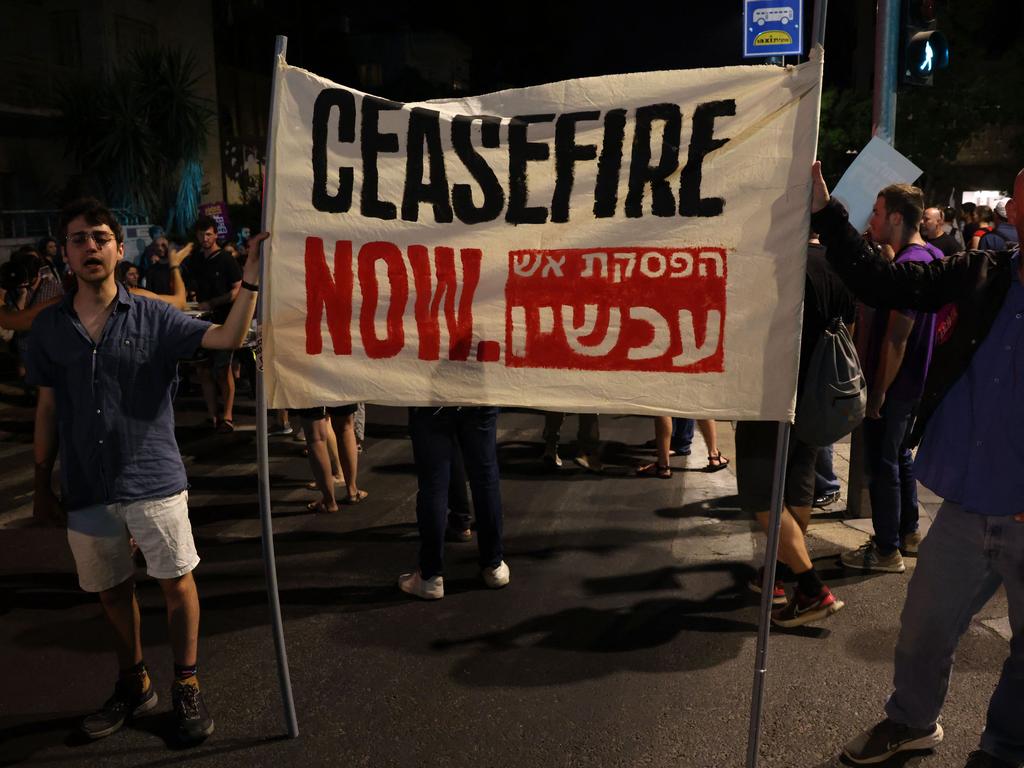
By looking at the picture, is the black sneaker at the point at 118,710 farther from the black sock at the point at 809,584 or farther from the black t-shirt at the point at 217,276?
the black t-shirt at the point at 217,276

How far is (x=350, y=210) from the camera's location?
328 cm

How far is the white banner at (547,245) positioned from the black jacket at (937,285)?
0.15 m

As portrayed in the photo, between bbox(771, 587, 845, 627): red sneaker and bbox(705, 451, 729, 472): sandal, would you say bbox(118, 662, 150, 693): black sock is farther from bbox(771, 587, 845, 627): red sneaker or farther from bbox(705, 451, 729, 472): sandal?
bbox(705, 451, 729, 472): sandal

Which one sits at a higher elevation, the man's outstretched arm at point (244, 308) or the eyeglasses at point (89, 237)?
the eyeglasses at point (89, 237)

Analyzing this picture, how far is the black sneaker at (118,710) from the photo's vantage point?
3.44 metres

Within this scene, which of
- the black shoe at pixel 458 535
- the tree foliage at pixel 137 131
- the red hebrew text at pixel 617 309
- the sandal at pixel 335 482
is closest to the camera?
the red hebrew text at pixel 617 309

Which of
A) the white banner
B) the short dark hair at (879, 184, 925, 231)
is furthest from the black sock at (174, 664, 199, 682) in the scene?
the short dark hair at (879, 184, 925, 231)

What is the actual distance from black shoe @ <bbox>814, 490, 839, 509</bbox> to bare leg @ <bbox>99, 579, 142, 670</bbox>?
444 cm

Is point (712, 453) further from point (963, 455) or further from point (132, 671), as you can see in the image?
point (132, 671)

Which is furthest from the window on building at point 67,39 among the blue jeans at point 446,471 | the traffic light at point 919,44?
the blue jeans at point 446,471

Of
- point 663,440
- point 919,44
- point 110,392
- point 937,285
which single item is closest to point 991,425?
point 937,285

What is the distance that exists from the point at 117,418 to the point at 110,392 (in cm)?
10

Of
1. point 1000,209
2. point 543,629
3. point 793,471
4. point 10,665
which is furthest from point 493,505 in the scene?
point 1000,209

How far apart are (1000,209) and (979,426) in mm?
15137
